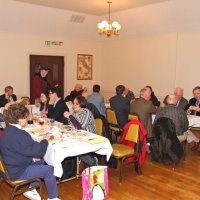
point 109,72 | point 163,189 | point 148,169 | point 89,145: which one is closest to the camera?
point 89,145

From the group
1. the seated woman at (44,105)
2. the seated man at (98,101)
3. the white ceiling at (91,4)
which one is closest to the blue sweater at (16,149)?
the seated woman at (44,105)

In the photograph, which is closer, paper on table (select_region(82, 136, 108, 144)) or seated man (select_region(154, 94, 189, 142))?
paper on table (select_region(82, 136, 108, 144))

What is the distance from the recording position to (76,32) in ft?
28.5

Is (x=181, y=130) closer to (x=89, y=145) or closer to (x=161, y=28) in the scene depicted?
(x=89, y=145)

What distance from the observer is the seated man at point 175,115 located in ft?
14.8

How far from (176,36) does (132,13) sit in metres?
1.36

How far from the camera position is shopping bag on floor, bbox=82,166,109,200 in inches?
122

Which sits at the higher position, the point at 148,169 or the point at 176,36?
the point at 176,36

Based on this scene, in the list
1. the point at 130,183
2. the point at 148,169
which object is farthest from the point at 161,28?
the point at 130,183

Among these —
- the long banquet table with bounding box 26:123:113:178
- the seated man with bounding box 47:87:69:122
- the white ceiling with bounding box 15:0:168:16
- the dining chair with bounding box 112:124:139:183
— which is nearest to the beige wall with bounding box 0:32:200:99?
the white ceiling with bounding box 15:0:168:16

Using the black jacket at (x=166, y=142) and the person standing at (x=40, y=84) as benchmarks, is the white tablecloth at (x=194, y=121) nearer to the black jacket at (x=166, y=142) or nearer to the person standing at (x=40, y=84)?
the black jacket at (x=166, y=142)

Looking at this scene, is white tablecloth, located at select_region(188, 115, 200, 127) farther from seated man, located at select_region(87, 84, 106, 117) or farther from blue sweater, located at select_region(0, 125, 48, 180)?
blue sweater, located at select_region(0, 125, 48, 180)

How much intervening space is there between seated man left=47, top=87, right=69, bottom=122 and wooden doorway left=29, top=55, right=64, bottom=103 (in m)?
3.66

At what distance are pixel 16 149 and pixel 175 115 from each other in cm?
274
